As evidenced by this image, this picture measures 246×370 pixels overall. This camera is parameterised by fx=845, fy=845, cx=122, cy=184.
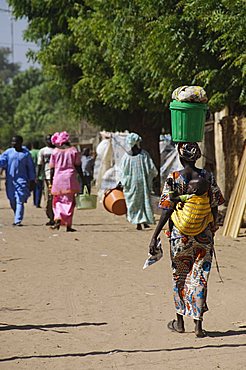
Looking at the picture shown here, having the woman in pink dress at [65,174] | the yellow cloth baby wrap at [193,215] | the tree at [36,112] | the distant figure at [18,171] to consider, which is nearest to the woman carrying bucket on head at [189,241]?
the yellow cloth baby wrap at [193,215]

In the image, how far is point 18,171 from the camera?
16172 millimetres

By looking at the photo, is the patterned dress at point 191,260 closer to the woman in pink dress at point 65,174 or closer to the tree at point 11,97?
the woman in pink dress at point 65,174

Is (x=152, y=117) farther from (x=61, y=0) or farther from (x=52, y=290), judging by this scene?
(x=52, y=290)

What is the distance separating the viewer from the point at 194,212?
6.84 m

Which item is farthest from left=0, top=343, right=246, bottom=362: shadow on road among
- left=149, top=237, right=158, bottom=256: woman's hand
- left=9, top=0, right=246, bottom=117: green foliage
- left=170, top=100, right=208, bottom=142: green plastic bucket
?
left=9, top=0, right=246, bottom=117: green foliage

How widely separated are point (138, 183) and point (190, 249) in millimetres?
8495

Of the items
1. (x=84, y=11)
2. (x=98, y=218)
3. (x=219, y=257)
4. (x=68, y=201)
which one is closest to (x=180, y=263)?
(x=219, y=257)

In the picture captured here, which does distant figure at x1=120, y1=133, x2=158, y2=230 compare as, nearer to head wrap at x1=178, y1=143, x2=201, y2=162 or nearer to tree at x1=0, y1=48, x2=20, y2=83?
head wrap at x1=178, y1=143, x2=201, y2=162

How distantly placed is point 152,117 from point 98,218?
3597 millimetres

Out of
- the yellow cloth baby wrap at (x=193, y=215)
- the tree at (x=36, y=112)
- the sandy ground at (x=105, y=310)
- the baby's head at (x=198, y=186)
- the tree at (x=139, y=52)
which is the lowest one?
the tree at (x=36, y=112)

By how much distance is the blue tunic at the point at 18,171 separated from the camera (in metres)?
16.2

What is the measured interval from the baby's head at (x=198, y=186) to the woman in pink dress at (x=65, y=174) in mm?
8127

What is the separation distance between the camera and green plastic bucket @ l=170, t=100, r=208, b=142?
713 cm

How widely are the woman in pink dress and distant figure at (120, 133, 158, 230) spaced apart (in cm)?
94
